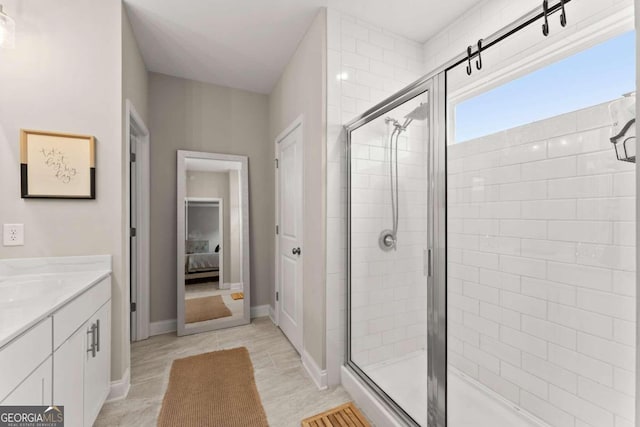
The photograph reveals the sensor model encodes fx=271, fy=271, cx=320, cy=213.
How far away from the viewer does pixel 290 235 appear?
106 inches

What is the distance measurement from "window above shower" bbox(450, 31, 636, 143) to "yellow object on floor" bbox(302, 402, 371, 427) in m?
1.76

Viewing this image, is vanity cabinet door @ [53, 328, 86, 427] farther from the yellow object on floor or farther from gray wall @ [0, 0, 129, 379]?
the yellow object on floor

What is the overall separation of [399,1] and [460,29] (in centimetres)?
56

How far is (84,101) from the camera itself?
175cm

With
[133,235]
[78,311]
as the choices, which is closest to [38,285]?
[78,311]

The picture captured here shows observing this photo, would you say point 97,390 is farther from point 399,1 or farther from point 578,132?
point 399,1

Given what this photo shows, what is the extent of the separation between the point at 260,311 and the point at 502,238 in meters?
2.65

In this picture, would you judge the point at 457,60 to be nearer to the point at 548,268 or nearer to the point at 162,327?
the point at 548,268

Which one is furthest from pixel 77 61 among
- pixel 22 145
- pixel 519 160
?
pixel 519 160

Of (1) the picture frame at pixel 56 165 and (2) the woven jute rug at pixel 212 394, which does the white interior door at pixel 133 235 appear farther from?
(1) the picture frame at pixel 56 165

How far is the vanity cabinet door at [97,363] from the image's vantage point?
1431 mm

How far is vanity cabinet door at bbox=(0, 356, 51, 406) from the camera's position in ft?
2.94

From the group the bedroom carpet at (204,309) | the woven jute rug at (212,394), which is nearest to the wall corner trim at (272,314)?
the bedroom carpet at (204,309)

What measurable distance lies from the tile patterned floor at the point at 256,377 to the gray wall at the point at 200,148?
441 mm
